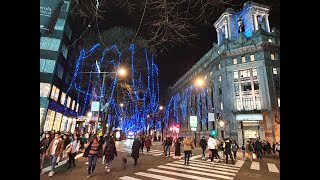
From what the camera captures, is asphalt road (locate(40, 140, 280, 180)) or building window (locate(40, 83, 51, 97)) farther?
building window (locate(40, 83, 51, 97))

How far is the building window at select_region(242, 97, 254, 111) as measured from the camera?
132 ft

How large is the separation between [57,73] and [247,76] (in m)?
36.6

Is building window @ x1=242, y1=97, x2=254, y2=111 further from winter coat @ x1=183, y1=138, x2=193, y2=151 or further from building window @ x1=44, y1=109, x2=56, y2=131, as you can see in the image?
building window @ x1=44, y1=109, x2=56, y2=131

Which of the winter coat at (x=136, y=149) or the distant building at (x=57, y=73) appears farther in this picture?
the distant building at (x=57, y=73)

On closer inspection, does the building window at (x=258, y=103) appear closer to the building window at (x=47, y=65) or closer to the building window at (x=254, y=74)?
the building window at (x=254, y=74)

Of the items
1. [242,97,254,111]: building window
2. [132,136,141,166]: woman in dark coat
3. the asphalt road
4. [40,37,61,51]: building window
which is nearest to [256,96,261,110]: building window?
[242,97,254,111]: building window

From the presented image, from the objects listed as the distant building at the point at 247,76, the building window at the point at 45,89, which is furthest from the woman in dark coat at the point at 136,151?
the distant building at the point at 247,76

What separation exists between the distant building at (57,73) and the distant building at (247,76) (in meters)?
27.3

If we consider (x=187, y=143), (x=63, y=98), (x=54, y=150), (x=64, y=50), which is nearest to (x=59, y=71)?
(x=64, y=50)

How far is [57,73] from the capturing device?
3038 centimetres

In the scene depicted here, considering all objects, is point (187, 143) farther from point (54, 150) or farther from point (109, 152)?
point (54, 150)

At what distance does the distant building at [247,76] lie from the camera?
38.5 m

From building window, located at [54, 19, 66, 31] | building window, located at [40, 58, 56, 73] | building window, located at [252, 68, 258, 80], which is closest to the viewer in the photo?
building window, located at [40, 58, 56, 73]
